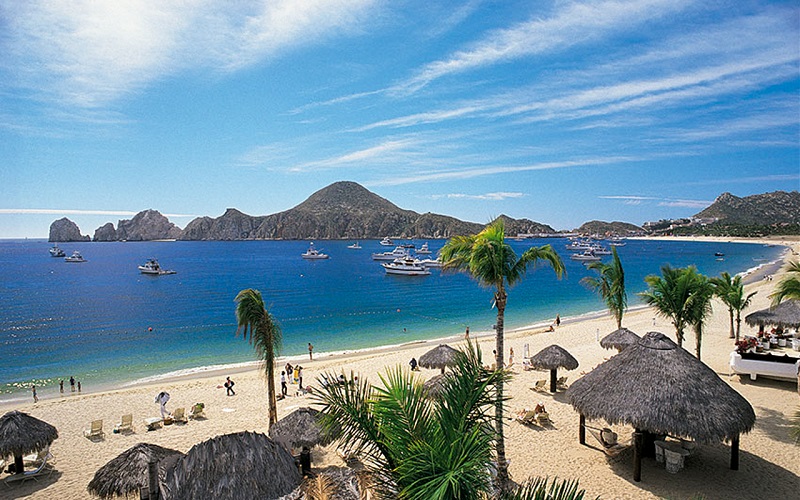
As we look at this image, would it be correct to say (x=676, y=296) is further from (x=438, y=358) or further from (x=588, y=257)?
(x=588, y=257)

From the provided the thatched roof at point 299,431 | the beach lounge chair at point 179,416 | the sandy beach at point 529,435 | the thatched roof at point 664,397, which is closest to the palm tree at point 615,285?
the sandy beach at point 529,435

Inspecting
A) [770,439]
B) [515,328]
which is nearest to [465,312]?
[515,328]

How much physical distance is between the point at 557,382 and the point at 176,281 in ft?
219

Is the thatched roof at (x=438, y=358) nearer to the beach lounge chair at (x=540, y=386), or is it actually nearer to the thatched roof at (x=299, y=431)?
the beach lounge chair at (x=540, y=386)

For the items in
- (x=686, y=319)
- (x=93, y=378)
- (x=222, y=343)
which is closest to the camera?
(x=686, y=319)

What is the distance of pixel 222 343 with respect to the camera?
→ 3288cm

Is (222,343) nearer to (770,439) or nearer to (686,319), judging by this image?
(686,319)

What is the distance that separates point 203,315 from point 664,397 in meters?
41.5

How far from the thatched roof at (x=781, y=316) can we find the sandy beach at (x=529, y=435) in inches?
92.3

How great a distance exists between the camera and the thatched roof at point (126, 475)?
950 centimetres

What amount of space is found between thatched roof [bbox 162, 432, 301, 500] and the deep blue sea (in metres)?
21.6

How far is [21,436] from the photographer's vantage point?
11.6 metres

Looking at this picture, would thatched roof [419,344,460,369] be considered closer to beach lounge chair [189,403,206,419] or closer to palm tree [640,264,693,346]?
palm tree [640,264,693,346]

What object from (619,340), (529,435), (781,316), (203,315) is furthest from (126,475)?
(203,315)
